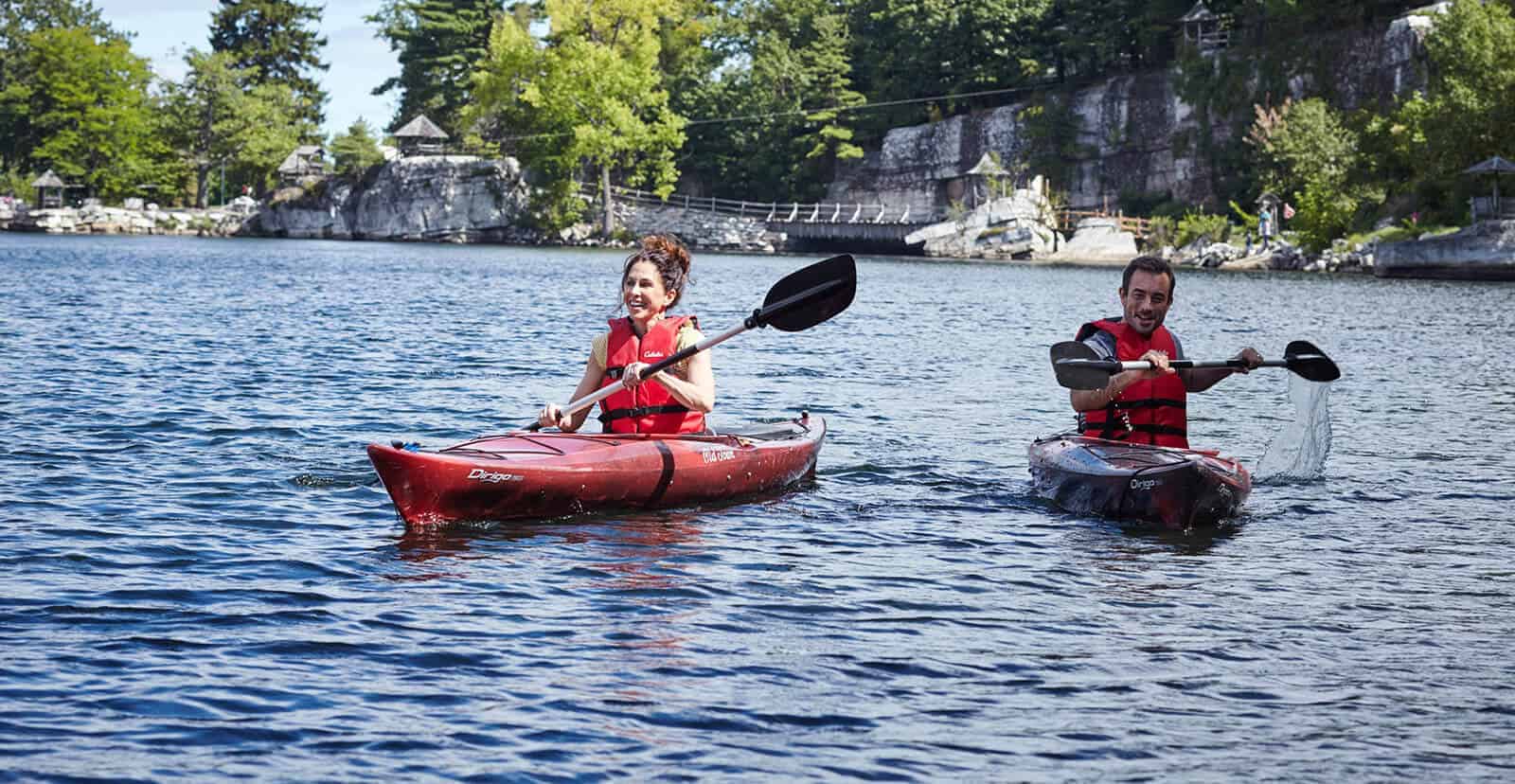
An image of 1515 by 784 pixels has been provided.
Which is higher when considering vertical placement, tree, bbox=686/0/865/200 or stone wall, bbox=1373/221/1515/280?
tree, bbox=686/0/865/200

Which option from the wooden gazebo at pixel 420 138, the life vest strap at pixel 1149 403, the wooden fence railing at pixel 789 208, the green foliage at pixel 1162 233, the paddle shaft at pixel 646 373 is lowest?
the life vest strap at pixel 1149 403

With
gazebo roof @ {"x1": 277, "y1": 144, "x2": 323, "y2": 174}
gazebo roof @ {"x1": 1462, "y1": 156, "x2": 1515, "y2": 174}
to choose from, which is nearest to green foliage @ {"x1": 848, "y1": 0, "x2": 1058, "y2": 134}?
gazebo roof @ {"x1": 1462, "y1": 156, "x2": 1515, "y2": 174}

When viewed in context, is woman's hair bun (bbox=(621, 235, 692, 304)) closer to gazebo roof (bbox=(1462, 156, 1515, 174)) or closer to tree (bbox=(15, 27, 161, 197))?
gazebo roof (bbox=(1462, 156, 1515, 174))

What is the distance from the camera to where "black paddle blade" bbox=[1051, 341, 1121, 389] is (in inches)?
384

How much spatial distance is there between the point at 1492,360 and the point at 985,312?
449 inches

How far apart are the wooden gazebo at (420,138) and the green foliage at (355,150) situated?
69.5 inches

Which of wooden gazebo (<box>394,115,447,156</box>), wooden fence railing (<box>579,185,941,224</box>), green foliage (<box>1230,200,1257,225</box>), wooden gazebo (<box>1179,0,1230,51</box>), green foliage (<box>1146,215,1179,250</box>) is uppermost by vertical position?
wooden gazebo (<box>1179,0,1230,51</box>)

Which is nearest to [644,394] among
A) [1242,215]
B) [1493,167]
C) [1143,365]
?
[1143,365]

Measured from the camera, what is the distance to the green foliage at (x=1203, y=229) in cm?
5541

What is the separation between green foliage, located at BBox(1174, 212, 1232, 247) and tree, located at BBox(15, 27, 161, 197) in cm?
5728

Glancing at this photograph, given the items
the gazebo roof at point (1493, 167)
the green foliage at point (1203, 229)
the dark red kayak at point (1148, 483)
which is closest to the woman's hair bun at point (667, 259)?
the dark red kayak at point (1148, 483)

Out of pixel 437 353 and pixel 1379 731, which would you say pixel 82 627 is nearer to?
pixel 1379 731

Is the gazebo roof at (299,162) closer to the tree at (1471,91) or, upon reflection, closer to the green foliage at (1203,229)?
the green foliage at (1203,229)

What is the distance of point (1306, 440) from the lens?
1241cm
